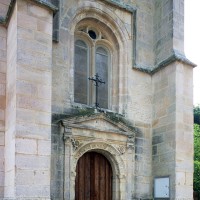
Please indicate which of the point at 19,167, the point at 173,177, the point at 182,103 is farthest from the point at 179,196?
the point at 19,167

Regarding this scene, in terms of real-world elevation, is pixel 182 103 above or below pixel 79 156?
above

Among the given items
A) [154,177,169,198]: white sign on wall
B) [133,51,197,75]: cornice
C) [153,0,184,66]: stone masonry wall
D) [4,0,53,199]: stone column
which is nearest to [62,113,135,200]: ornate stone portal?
[154,177,169,198]: white sign on wall

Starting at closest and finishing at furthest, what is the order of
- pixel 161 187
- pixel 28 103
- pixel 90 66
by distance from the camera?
pixel 28 103 → pixel 161 187 → pixel 90 66

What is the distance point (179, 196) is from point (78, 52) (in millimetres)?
4254

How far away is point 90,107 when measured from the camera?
339 inches

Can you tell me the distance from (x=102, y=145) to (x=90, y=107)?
95 centimetres

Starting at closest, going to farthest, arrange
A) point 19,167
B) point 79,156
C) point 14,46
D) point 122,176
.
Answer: point 19,167 → point 14,46 → point 79,156 → point 122,176

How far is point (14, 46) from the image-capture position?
261 inches

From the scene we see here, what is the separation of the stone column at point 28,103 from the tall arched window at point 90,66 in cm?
203

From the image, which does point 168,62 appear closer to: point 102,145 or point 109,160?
point 102,145

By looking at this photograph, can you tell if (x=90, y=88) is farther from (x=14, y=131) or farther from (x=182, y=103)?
(x=14, y=131)

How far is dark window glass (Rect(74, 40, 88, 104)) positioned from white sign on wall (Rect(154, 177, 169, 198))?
2.69 m

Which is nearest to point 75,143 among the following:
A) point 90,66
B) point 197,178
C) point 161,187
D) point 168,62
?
point 90,66

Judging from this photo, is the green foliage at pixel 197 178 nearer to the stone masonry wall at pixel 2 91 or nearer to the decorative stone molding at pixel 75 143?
the decorative stone molding at pixel 75 143
